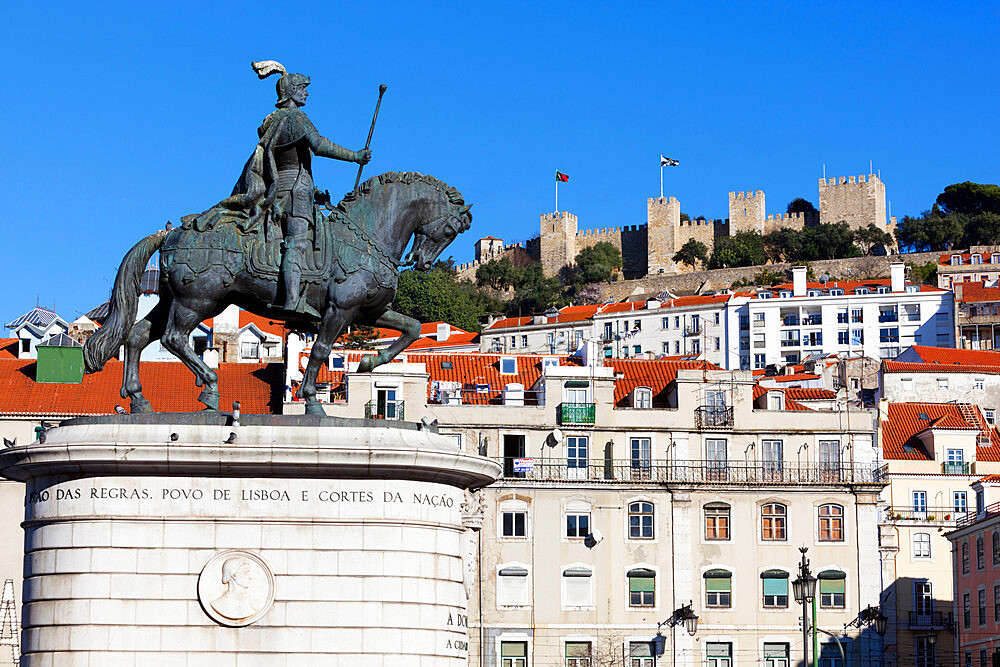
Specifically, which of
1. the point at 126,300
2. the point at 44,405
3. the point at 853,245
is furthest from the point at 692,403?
the point at 853,245

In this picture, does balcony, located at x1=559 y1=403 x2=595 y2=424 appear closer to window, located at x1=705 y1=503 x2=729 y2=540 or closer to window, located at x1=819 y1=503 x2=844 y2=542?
window, located at x1=705 y1=503 x2=729 y2=540

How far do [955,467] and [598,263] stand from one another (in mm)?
102212

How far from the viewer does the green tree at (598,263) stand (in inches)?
6585

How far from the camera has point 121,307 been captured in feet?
58.9

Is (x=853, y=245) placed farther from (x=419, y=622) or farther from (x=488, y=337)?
(x=419, y=622)

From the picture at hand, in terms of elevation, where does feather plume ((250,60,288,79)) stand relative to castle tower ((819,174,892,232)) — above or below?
below

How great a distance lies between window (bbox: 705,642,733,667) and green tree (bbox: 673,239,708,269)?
113 m

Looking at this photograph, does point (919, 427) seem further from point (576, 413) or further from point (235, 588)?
point (235, 588)

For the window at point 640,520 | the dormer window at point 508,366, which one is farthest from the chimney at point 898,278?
the window at point 640,520

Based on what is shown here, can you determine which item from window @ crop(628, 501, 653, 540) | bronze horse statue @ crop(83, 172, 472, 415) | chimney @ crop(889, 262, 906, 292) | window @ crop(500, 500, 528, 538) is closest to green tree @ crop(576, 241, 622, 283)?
chimney @ crop(889, 262, 906, 292)

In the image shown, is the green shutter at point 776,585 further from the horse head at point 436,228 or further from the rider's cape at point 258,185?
the rider's cape at point 258,185

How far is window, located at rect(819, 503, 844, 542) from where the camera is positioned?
54.7 m

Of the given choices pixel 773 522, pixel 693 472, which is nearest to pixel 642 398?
pixel 693 472

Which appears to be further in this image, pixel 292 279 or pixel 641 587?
pixel 641 587
